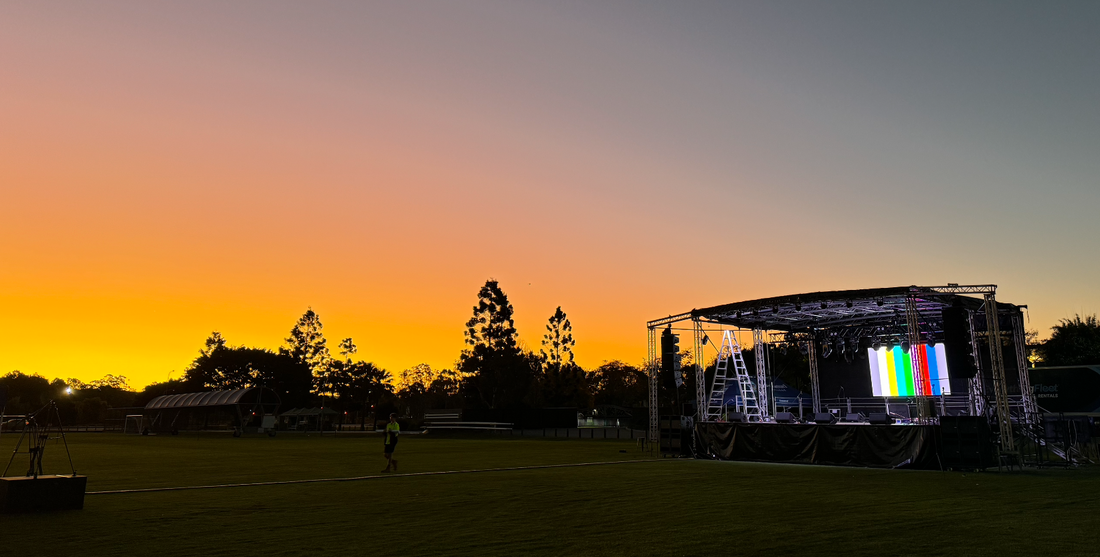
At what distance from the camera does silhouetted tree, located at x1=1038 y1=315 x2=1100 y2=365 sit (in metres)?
51.4

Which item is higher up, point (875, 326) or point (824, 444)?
point (875, 326)

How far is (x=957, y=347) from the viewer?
20.7 metres

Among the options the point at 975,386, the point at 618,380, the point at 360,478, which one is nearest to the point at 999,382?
the point at 975,386

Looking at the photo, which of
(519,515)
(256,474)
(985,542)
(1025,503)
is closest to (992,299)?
(1025,503)

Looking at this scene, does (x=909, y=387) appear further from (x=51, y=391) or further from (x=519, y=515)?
(x=51, y=391)

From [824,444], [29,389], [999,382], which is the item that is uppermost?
[29,389]

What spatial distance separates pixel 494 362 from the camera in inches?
2849

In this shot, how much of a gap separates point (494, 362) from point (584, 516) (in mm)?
62611

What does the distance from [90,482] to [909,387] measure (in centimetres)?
2966

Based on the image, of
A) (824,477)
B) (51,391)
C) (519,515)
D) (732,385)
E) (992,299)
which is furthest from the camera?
(51,391)

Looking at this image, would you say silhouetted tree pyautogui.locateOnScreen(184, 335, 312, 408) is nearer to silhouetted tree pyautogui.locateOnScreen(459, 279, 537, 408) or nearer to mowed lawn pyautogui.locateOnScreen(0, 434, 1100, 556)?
silhouetted tree pyautogui.locateOnScreen(459, 279, 537, 408)

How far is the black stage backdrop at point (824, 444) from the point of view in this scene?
1938 cm

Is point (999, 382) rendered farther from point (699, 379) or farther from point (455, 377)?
point (455, 377)

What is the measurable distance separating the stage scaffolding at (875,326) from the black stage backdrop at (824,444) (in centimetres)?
86
